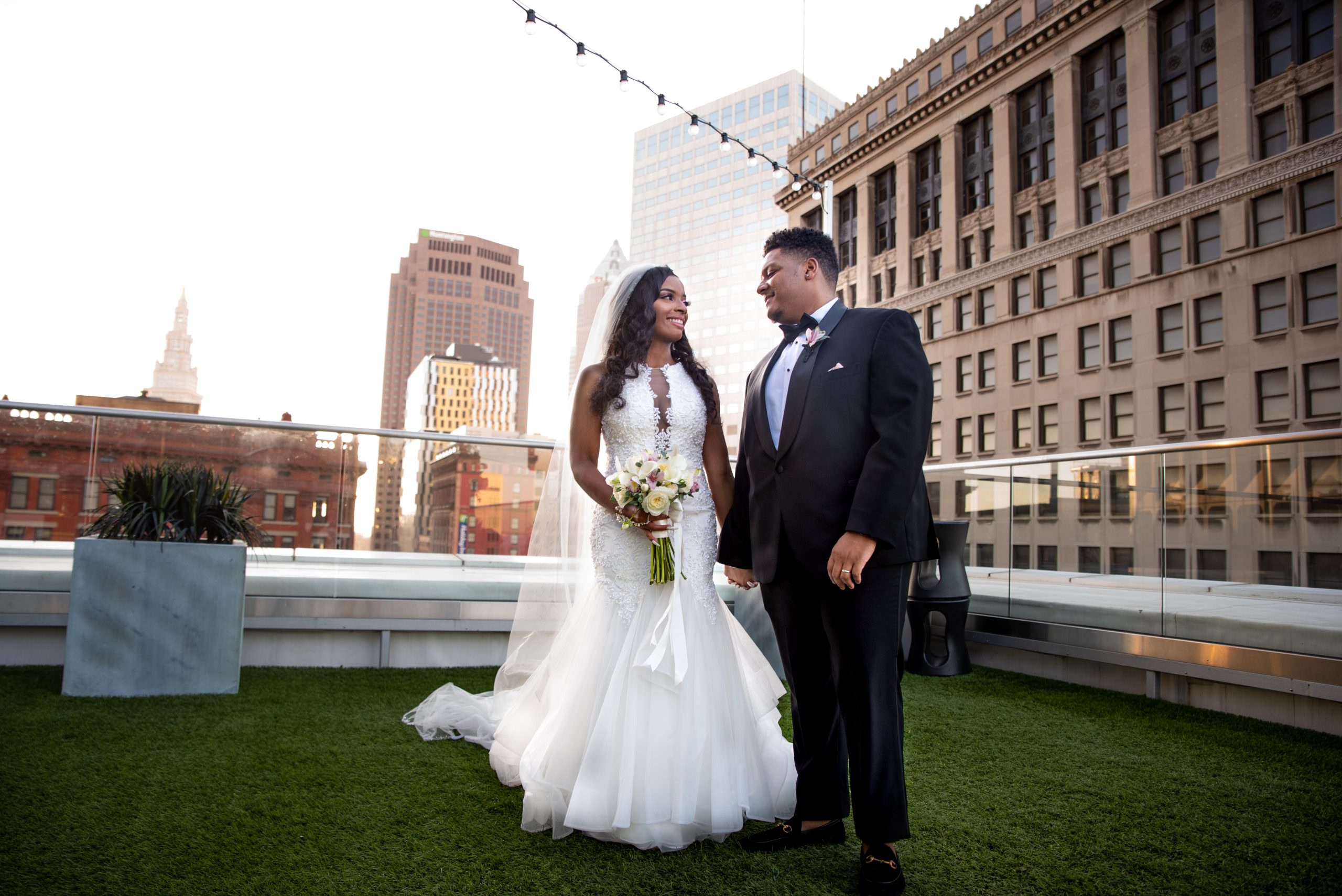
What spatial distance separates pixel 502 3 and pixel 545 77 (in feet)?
13.6

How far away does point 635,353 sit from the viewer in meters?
2.57

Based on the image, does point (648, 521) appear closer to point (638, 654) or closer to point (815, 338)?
point (638, 654)

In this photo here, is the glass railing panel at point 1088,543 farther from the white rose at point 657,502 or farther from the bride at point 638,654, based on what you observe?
the white rose at point 657,502

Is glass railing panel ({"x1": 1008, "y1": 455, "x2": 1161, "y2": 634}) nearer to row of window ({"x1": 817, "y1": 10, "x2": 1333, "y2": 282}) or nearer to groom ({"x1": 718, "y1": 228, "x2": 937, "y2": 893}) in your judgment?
groom ({"x1": 718, "y1": 228, "x2": 937, "y2": 893})

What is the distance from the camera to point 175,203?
4294 cm

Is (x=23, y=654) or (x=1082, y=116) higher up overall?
(x=1082, y=116)

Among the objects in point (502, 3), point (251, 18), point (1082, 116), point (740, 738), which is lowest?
point (740, 738)

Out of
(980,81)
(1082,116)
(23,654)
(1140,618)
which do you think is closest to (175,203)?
(980,81)

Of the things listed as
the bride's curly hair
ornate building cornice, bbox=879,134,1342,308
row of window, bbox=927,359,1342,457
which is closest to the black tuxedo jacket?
the bride's curly hair

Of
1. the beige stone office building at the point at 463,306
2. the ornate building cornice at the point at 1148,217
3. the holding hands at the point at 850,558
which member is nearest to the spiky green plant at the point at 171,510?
the holding hands at the point at 850,558

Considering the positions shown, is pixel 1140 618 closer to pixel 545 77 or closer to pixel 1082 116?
pixel 545 77

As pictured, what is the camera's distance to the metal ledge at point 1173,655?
3.15m

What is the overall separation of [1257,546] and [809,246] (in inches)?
122

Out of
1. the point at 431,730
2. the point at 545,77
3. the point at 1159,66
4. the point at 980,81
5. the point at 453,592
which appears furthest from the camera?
the point at 980,81
